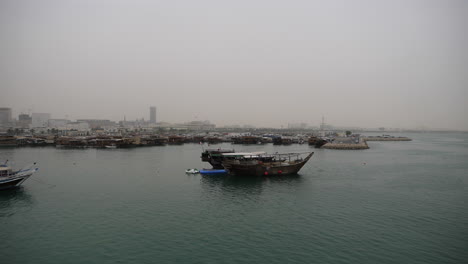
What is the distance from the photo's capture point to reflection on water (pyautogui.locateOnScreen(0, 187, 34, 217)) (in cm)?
1520

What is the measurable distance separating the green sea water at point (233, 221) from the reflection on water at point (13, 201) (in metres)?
0.06

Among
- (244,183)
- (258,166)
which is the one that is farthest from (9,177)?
(258,166)

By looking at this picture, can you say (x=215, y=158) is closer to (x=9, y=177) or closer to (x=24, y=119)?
(x=9, y=177)

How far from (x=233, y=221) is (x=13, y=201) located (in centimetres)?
1464

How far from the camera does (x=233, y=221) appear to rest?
45.0 feet

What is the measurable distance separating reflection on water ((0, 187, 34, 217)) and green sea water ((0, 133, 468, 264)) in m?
0.06

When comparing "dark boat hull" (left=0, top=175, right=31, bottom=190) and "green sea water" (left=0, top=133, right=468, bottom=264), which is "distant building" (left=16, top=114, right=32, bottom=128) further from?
"green sea water" (left=0, top=133, right=468, bottom=264)

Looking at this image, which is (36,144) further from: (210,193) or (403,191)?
(403,191)

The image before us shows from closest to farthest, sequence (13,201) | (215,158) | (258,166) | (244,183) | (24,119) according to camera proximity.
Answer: (13,201) → (244,183) → (258,166) → (215,158) → (24,119)

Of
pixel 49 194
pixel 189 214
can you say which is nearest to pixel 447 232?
pixel 189 214

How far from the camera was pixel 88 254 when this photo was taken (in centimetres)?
1020

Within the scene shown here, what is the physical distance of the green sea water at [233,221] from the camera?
10305 millimetres

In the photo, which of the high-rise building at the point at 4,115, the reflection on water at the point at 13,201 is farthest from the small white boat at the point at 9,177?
the high-rise building at the point at 4,115

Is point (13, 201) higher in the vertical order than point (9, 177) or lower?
lower
